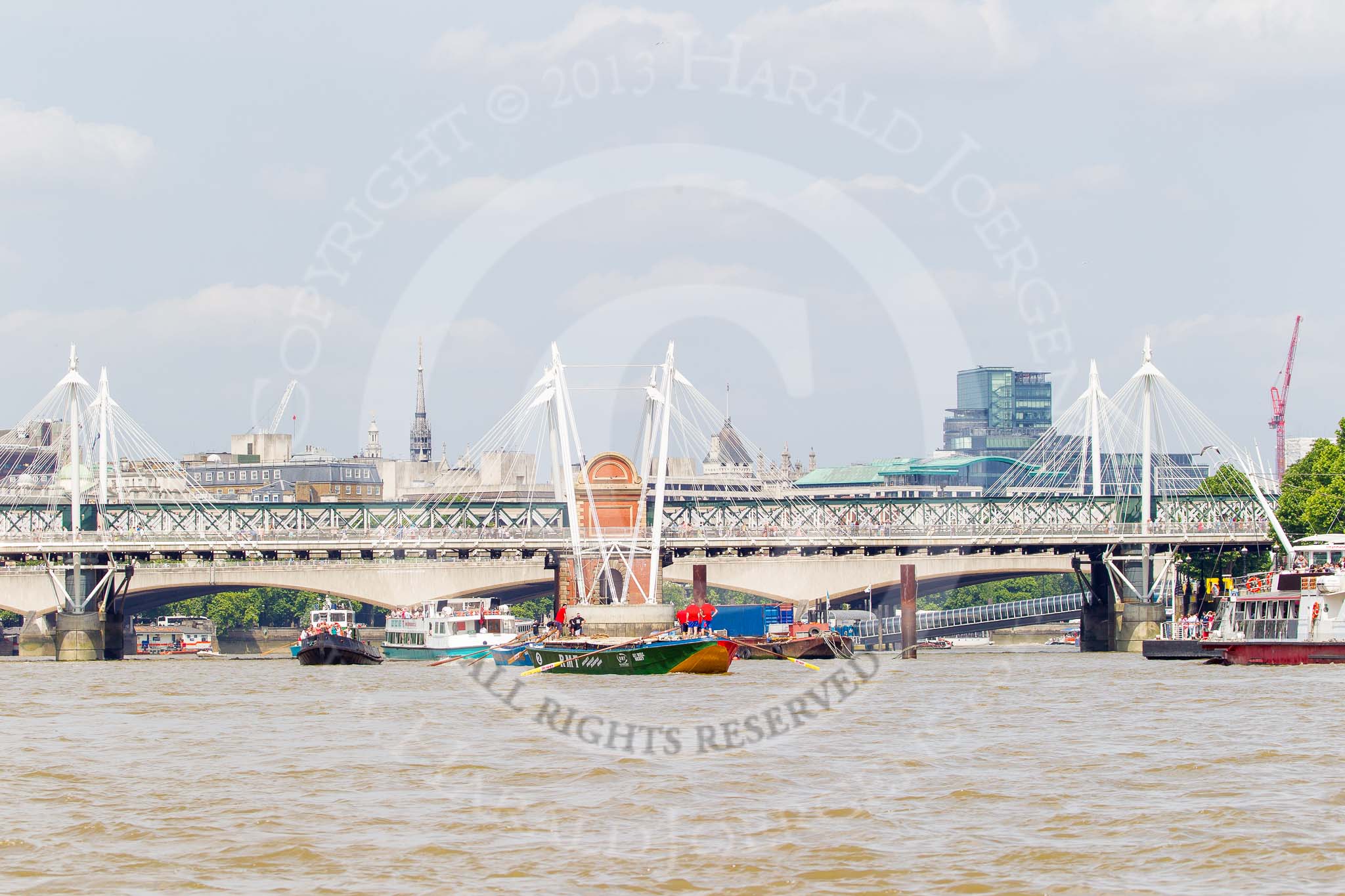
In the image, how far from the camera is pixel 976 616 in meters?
160

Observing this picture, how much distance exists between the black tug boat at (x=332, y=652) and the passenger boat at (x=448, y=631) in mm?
7667

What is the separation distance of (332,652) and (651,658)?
3261 cm

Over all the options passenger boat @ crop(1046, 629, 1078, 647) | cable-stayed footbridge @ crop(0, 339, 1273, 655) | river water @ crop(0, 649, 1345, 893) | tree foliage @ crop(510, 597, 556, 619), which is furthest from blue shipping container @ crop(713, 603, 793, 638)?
tree foliage @ crop(510, 597, 556, 619)

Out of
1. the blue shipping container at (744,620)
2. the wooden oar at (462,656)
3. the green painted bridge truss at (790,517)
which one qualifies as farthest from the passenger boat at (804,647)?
the green painted bridge truss at (790,517)

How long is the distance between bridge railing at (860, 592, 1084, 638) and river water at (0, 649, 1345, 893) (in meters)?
92.9

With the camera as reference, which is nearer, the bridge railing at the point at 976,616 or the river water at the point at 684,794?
the river water at the point at 684,794

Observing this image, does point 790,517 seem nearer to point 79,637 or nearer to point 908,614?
point 908,614

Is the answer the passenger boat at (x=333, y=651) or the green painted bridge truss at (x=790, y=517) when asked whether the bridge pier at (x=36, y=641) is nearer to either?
the green painted bridge truss at (x=790, y=517)

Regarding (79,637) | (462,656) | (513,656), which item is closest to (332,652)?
(513,656)

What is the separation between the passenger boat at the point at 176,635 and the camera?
160625 millimetres

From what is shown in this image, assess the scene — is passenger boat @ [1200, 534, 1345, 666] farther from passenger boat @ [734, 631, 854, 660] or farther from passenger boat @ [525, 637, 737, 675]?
passenger boat @ [525, 637, 737, 675]

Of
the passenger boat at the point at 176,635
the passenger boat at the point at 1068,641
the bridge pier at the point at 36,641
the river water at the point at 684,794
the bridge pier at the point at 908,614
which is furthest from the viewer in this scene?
the passenger boat at the point at 1068,641

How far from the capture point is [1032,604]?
162250mm

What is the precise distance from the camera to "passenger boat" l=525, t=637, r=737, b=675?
236ft
